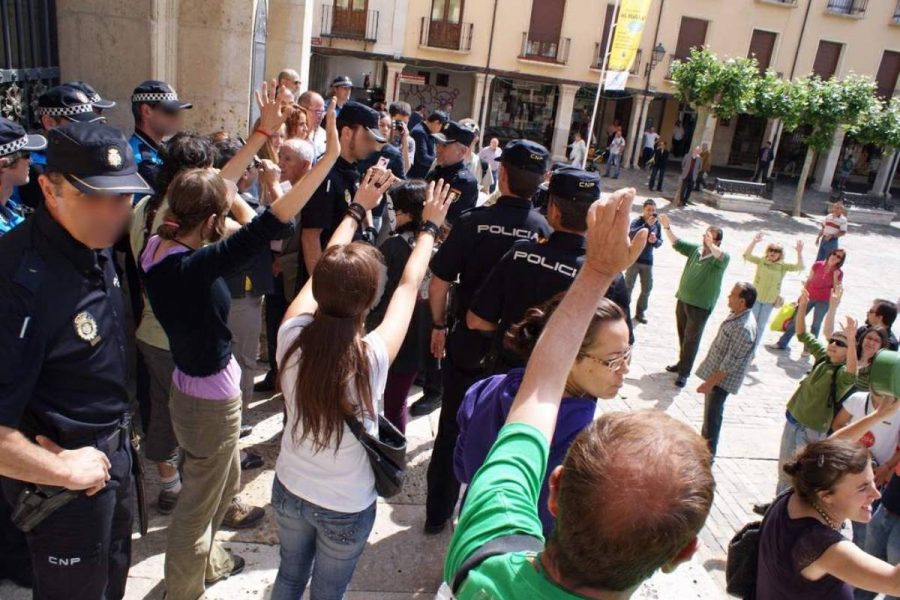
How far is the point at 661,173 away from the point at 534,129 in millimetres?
9758

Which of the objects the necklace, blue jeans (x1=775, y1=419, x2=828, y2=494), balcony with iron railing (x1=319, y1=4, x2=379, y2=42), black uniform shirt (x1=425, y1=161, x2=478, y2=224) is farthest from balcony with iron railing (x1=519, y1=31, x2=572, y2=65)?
the necklace

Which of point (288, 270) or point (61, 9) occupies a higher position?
point (61, 9)

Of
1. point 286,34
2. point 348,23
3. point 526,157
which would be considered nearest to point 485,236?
point 526,157

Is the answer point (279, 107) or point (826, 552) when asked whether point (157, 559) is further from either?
point (826, 552)

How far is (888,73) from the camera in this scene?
31.1 m

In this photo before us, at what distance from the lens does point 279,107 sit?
11.0 feet

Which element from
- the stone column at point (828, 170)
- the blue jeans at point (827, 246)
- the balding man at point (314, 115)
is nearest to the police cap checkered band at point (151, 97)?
the balding man at point (314, 115)

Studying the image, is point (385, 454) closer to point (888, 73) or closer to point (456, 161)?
point (456, 161)

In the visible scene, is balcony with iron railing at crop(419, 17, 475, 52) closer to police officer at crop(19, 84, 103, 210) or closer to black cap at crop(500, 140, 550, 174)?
police officer at crop(19, 84, 103, 210)

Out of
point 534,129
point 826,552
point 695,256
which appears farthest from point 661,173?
point 826,552

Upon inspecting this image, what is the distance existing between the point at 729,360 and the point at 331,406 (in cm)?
421

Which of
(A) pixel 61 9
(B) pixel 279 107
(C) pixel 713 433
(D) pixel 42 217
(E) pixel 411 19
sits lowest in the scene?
(C) pixel 713 433

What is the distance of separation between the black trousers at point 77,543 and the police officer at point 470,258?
1845 mm

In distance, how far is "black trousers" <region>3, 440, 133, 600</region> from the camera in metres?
2.27
